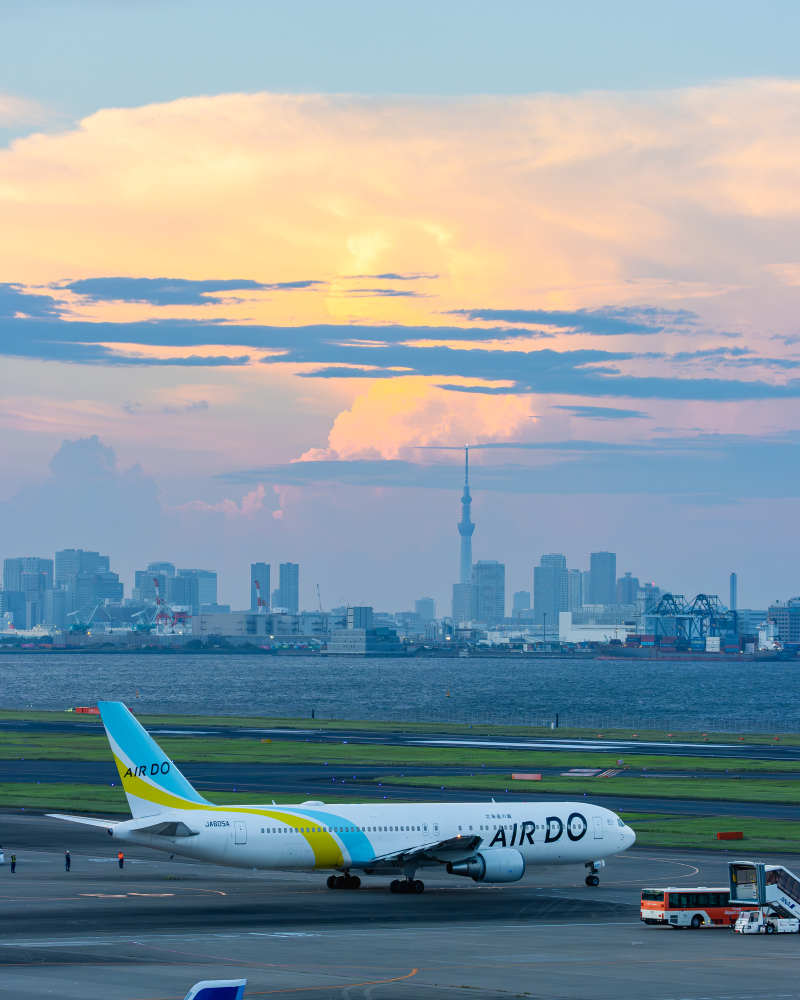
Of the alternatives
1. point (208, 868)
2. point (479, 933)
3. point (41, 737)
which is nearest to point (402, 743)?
point (41, 737)

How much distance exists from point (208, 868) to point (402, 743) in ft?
304

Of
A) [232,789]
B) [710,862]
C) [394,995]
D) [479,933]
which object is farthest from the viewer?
[232,789]

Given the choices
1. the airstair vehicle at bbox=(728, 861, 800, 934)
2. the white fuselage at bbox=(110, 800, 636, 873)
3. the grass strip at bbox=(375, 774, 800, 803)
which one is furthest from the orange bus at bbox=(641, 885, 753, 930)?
the grass strip at bbox=(375, 774, 800, 803)

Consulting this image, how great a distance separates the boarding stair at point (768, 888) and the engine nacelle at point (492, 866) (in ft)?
41.0

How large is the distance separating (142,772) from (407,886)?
14128 millimetres

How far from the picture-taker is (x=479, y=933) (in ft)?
195

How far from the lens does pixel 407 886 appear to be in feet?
233

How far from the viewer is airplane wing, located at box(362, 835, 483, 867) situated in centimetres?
6938

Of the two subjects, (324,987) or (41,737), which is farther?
(41,737)

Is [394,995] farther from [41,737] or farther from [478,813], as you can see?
[41,737]

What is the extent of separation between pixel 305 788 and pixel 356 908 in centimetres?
5285

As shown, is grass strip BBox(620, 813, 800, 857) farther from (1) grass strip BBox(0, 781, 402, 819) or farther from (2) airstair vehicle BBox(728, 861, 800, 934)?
(2) airstair vehicle BBox(728, 861, 800, 934)

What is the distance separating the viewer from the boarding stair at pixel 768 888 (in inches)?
2351

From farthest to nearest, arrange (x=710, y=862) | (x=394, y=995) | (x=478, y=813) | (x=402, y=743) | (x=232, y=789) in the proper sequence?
(x=402, y=743) < (x=232, y=789) < (x=710, y=862) < (x=478, y=813) < (x=394, y=995)
